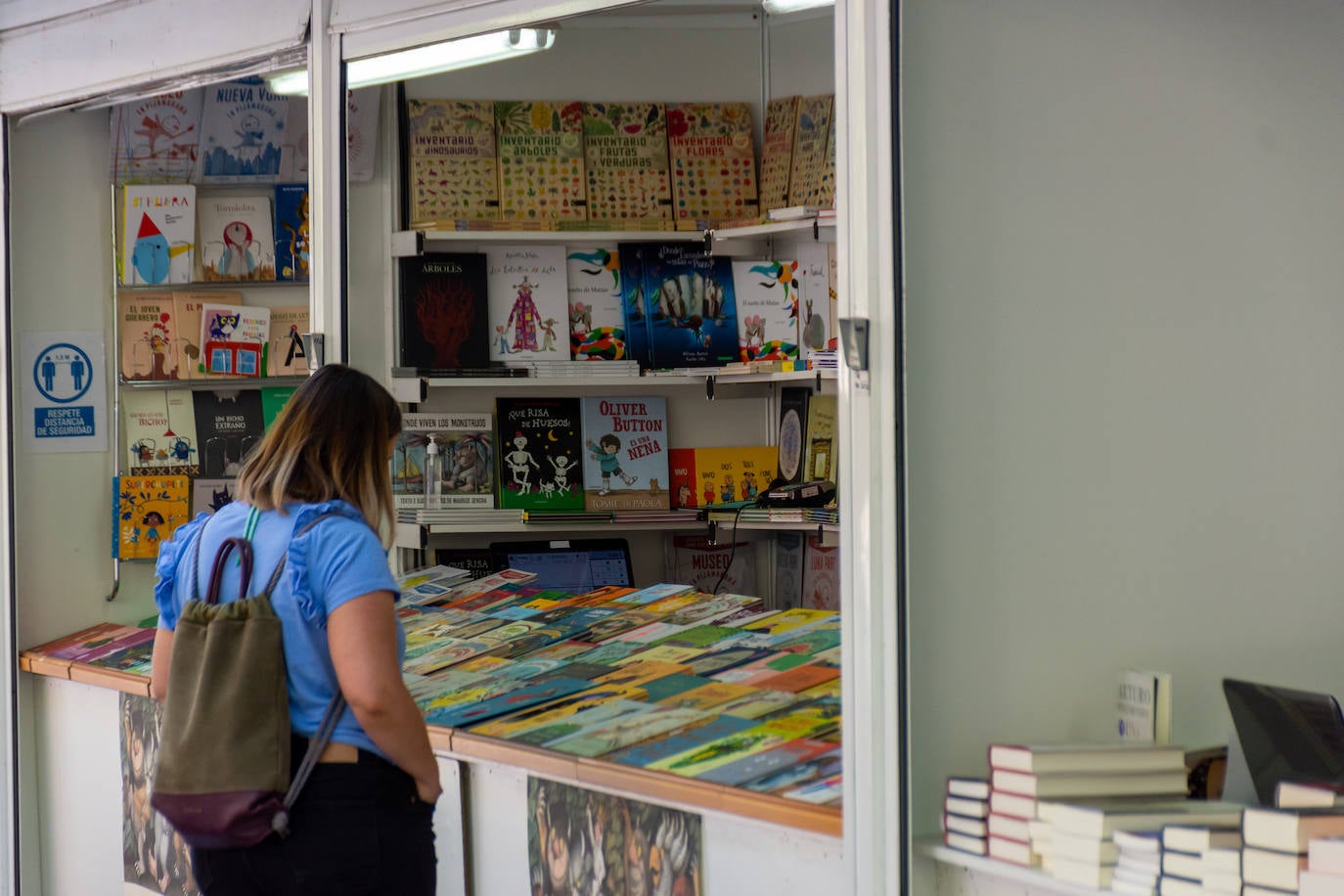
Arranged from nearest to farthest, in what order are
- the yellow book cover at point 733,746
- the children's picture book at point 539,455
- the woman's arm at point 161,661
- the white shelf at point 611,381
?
the woman's arm at point 161,661 → the yellow book cover at point 733,746 → the white shelf at point 611,381 → the children's picture book at point 539,455

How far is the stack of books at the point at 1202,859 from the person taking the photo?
1849mm

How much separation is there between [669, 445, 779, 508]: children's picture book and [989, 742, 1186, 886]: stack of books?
331 centimetres

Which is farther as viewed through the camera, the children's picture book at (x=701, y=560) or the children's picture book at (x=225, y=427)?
the children's picture book at (x=701, y=560)

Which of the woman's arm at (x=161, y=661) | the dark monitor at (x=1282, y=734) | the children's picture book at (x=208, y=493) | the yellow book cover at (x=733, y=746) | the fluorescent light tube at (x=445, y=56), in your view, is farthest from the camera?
the children's picture book at (x=208, y=493)

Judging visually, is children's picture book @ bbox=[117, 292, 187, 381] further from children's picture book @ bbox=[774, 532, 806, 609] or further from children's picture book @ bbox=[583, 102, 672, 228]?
children's picture book @ bbox=[774, 532, 806, 609]

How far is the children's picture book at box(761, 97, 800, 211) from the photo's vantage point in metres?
5.32

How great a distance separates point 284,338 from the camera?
4.57 meters

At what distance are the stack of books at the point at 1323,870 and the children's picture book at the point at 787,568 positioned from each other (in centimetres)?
367

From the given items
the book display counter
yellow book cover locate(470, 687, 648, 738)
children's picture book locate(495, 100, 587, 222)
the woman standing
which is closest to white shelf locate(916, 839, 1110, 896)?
the book display counter

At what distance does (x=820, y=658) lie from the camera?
3.14 meters

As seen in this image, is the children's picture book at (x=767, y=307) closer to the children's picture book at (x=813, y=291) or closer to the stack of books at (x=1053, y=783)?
the children's picture book at (x=813, y=291)

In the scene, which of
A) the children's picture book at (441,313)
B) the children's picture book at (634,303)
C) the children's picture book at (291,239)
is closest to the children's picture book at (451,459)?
the children's picture book at (441,313)

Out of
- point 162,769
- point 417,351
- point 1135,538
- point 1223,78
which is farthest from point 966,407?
point 417,351

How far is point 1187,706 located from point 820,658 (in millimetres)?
910
